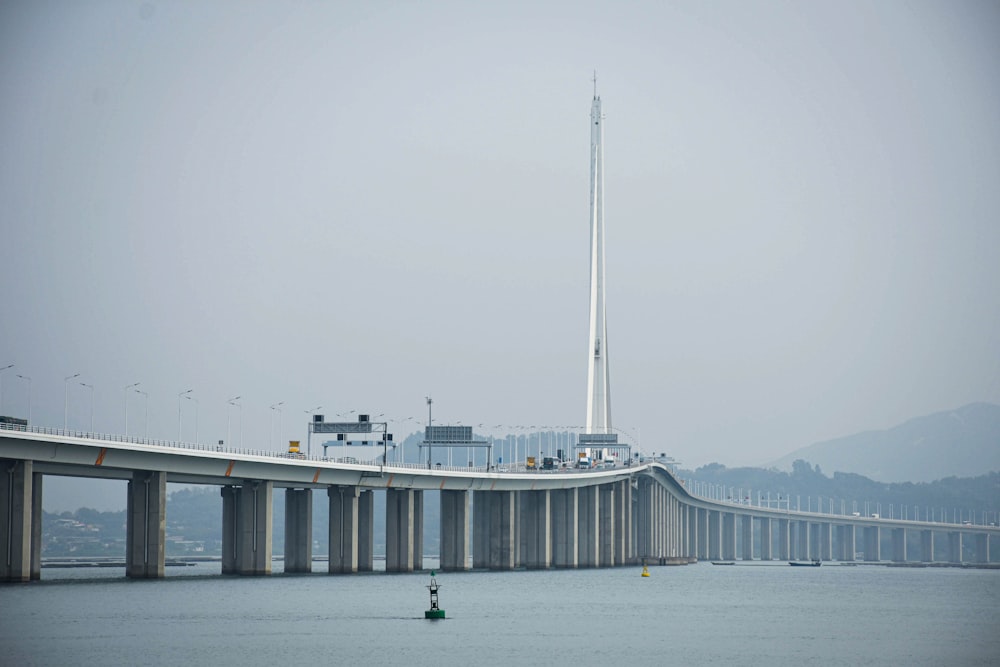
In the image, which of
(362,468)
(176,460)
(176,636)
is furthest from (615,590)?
(176,636)

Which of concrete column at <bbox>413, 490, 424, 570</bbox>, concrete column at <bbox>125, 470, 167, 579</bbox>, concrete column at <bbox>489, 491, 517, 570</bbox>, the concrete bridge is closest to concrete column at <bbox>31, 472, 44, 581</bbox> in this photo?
the concrete bridge

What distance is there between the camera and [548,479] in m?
190

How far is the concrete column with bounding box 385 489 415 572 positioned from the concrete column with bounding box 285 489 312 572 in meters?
10.0

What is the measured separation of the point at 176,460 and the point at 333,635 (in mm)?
39106

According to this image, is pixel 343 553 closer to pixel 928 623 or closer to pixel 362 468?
pixel 362 468

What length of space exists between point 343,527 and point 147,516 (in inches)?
1399

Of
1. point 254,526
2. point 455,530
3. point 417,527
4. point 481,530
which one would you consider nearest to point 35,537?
point 254,526

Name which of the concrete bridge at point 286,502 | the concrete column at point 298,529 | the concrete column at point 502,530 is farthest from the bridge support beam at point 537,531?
the concrete column at point 298,529

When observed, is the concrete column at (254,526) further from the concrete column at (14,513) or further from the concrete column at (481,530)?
the concrete column at (481,530)

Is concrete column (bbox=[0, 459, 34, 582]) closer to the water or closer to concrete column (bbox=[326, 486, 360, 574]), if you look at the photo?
the water

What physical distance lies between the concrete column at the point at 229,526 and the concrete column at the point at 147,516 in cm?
1765

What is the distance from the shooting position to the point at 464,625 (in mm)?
93438

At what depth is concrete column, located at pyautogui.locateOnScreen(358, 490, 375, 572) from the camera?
158 m

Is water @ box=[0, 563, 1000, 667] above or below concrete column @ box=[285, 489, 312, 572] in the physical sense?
below
